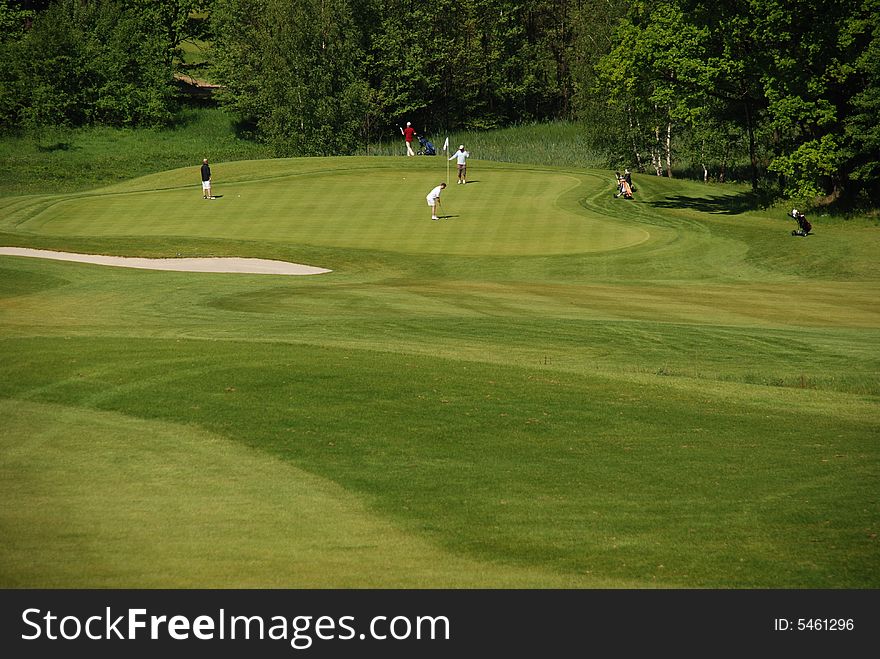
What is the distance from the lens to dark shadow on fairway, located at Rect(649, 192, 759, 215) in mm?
51500

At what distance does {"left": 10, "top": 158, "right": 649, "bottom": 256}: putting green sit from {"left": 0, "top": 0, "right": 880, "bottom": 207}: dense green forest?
726cm

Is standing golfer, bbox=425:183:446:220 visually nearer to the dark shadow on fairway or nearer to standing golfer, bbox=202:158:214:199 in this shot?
standing golfer, bbox=202:158:214:199

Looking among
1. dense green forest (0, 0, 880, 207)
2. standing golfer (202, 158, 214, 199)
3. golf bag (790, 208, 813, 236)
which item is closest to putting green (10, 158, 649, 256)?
standing golfer (202, 158, 214, 199)

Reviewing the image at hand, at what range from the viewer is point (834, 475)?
46.4 ft

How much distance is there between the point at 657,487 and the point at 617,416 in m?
3.43

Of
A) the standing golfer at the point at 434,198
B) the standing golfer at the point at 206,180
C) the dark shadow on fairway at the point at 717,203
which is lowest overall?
the dark shadow on fairway at the point at 717,203

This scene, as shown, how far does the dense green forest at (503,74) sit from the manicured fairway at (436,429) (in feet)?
45.5

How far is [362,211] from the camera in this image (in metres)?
47.1

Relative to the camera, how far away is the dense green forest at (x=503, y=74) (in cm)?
4544

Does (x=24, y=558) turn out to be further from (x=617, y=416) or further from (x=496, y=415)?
(x=617, y=416)

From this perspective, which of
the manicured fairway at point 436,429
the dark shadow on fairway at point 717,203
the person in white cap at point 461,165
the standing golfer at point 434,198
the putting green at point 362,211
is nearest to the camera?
the manicured fairway at point 436,429

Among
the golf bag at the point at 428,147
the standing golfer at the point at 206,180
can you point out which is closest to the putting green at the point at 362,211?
the standing golfer at the point at 206,180

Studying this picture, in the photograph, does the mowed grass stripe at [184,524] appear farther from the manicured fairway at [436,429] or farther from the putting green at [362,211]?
the putting green at [362,211]

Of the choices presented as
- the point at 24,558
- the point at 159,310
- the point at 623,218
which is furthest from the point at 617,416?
the point at 623,218
